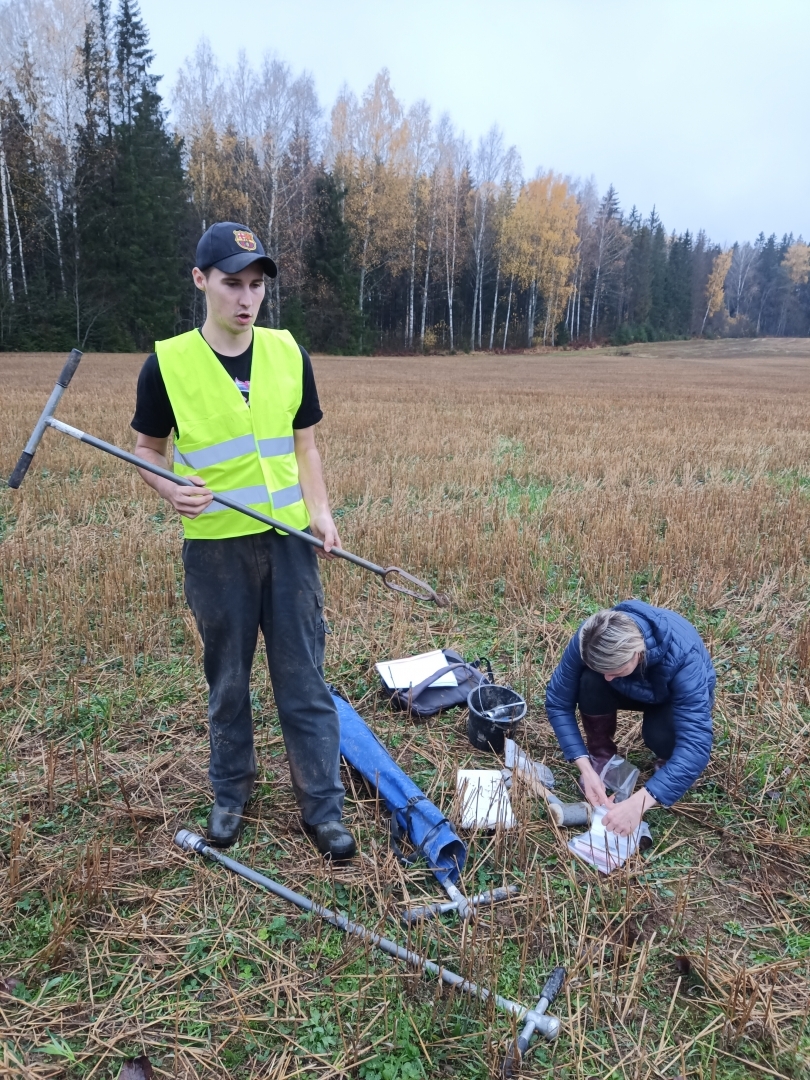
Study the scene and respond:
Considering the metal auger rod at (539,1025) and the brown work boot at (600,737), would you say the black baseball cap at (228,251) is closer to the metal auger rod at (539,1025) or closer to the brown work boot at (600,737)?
the brown work boot at (600,737)

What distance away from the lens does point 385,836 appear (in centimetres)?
282

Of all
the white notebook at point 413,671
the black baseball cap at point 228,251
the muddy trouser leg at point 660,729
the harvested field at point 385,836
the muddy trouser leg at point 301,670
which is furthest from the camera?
the white notebook at point 413,671

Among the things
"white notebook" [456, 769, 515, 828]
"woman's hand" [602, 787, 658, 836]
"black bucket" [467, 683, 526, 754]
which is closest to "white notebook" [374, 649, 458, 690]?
"black bucket" [467, 683, 526, 754]

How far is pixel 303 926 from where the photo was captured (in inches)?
94.0

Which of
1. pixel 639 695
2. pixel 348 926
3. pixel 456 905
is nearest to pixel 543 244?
pixel 639 695

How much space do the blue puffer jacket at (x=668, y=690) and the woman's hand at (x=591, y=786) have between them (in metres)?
0.05

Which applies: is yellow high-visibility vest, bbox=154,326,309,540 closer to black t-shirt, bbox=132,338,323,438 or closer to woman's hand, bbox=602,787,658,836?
black t-shirt, bbox=132,338,323,438

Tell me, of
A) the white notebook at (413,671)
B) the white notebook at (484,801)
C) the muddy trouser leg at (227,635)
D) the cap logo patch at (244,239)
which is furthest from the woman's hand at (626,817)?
the cap logo patch at (244,239)

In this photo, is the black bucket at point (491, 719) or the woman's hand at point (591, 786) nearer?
the woman's hand at point (591, 786)

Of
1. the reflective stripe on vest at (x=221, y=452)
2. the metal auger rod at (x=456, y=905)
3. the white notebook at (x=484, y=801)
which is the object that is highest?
the reflective stripe on vest at (x=221, y=452)

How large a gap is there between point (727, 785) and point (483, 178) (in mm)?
49633

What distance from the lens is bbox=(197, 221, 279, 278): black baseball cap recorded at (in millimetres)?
2336

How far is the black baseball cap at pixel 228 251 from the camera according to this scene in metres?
2.34

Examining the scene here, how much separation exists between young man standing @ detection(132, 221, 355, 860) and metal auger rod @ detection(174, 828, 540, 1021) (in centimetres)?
9
